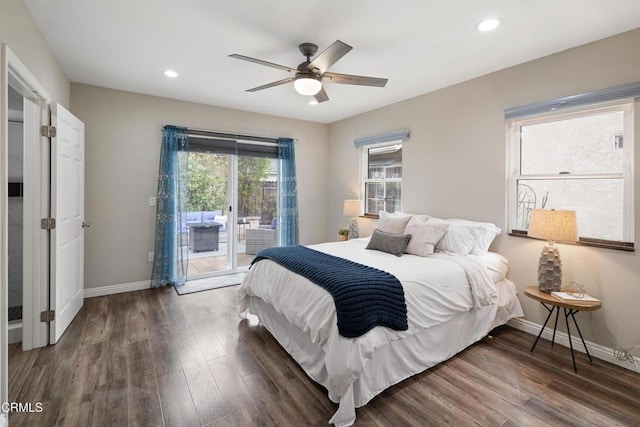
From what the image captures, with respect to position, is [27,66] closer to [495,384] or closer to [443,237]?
[443,237]

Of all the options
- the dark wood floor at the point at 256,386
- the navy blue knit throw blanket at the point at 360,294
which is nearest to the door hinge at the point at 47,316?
the dark wood floor at the point at 256,386

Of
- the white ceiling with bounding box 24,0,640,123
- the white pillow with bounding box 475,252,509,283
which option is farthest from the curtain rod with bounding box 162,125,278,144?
the white pillow with bounding box 475,252,509,283

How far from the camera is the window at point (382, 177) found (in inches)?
172

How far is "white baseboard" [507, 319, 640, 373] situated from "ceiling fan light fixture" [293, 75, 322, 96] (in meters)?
2.97

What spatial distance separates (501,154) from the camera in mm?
3111

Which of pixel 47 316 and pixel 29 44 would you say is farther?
pixel 47 316

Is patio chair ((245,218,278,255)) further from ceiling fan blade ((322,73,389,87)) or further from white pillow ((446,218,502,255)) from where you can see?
white pillow ((446,218,502,255))

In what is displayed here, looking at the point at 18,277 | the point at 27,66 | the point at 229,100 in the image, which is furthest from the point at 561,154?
the point at 18,277

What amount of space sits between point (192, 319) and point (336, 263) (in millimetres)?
1758

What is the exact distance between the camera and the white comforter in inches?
70.8

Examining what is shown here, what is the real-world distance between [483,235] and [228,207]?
11.5ft

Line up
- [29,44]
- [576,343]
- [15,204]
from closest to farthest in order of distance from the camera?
[29,44]
[576,343]
[15,204]

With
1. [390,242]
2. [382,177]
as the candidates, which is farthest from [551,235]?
[382,177]

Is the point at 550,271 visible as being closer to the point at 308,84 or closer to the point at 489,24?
the point at 489,24
